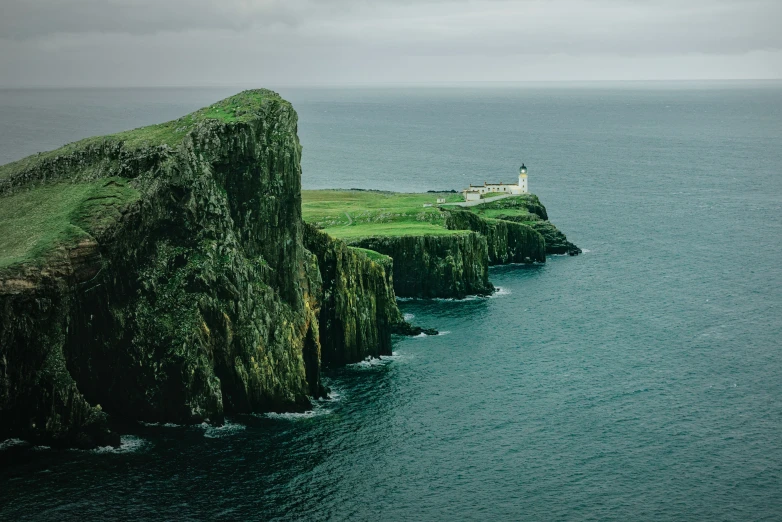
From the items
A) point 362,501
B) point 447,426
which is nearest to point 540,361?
point 447,426

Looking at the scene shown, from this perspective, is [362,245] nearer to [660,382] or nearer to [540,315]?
[540,315]

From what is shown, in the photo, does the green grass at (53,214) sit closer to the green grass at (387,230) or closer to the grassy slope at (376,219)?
the green grass at (387,230)

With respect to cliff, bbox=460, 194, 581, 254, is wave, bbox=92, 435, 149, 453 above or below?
below

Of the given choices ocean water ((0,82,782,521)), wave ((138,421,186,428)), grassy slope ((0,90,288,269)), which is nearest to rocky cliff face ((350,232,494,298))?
ocean water ((0,82,782,521))

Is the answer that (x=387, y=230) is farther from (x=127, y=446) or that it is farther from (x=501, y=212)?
(x=127, y=446)

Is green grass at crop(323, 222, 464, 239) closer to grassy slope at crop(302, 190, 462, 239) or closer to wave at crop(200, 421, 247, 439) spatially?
grassy slope at crop(302, 190, 462, 239)
